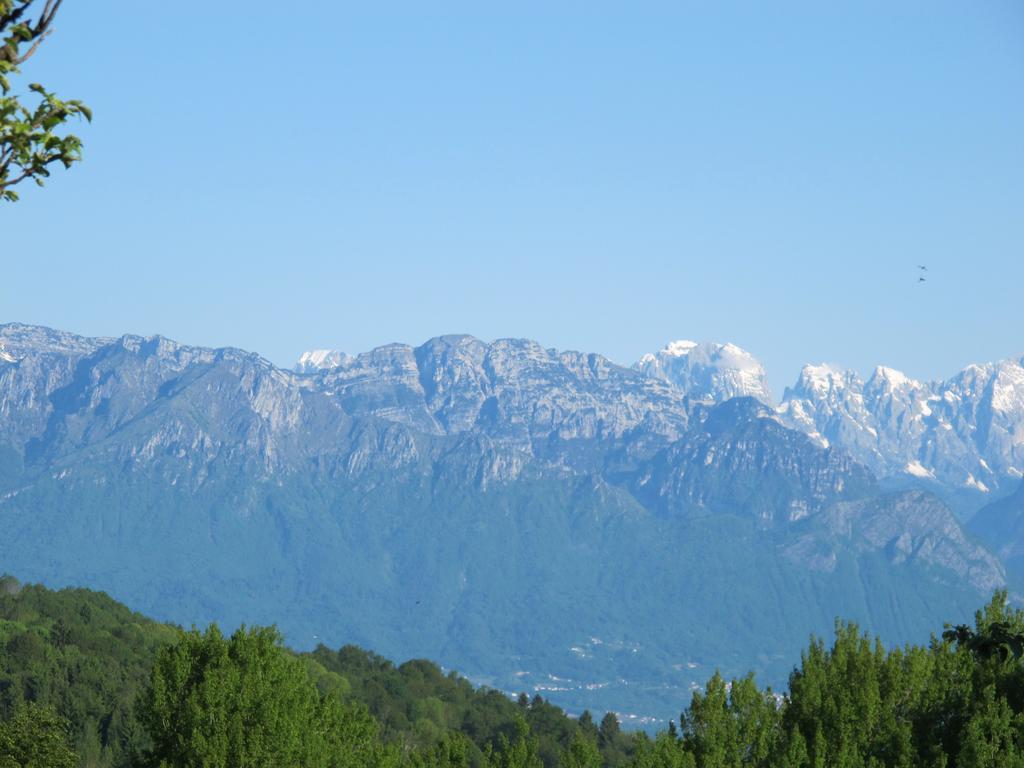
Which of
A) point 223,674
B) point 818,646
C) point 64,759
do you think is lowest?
point 64,759

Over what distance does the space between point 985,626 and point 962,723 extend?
6.93 meters

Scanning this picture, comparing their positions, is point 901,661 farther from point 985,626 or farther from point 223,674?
point 223,674

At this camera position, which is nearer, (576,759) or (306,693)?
(576,759)

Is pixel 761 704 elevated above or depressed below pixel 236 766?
above

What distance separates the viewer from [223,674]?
8262cm

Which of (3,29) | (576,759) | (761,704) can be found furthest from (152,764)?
(3,29)

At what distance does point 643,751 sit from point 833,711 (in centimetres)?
960

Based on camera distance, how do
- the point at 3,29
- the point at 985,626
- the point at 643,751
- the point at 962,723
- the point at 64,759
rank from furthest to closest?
the point at 64,759
the point at 985,626
the point at 962,723
the point at 643,751
the point at 3,29

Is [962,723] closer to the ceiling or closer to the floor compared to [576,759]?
closer to the ceiling

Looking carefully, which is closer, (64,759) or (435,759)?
(435,759)

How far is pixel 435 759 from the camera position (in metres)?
76.6

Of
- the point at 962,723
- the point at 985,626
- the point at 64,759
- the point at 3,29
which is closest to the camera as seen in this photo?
the point at 3,29

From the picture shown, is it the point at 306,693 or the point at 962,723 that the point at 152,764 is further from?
the point at 962,723

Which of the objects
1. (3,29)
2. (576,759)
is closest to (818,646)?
(576,759)
